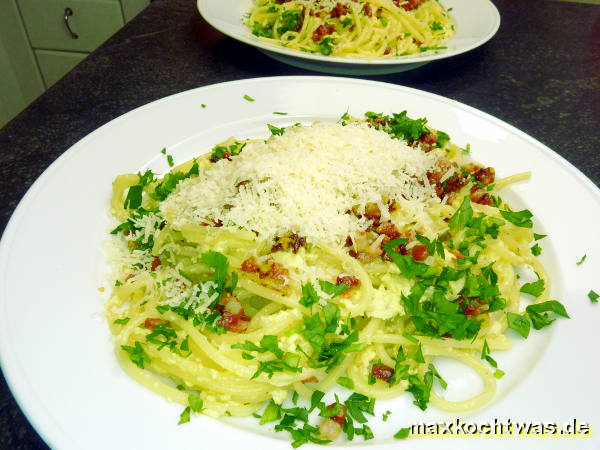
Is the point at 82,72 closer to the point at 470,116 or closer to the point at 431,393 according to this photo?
the point at 470,116

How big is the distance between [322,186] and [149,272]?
3.16 feet

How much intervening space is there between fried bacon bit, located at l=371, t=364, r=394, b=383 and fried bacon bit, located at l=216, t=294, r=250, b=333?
24.8 inches

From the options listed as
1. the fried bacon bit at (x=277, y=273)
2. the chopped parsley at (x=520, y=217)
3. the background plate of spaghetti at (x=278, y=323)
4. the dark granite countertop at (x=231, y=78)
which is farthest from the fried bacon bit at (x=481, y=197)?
the fried bacon bit at (x=277, y=273)

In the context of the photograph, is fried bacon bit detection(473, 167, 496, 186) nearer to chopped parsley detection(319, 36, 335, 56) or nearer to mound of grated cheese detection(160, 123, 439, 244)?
mound of grated cheese detection(160, 123, 439, 244)

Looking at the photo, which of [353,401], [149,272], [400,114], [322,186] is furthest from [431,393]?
[400,114]

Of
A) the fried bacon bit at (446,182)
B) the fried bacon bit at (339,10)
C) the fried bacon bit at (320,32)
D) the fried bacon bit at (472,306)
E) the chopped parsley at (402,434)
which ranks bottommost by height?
the fried bacon bit at (472,306)

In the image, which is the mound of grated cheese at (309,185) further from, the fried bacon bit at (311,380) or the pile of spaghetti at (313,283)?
the fried bacon bit at (311,380)

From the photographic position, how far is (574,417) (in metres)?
1.82

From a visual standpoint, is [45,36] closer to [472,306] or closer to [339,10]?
[339,10]

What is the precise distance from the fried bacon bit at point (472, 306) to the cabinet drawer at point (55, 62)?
6126mm

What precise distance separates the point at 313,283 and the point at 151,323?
780 millimetres

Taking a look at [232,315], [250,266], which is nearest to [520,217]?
[250,266]

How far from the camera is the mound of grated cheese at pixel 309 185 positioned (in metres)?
2.34

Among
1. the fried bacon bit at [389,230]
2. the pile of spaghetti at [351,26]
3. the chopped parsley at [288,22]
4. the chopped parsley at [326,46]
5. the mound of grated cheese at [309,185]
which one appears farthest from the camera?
the chopped parsley at [288,22]
